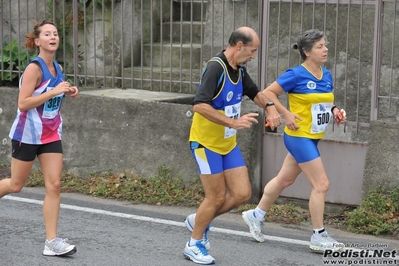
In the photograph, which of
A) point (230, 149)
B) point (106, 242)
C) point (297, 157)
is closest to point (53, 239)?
point (106, 242)

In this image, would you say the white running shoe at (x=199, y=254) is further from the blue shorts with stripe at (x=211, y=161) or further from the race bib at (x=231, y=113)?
the race bib at (x=231, y=113)

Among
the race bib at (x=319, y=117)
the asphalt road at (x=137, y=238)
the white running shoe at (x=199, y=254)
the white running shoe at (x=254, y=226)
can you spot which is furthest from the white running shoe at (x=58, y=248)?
the race bib at (x=319, y=117)

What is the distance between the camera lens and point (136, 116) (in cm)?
888

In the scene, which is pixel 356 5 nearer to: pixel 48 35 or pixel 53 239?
pixel 48 35

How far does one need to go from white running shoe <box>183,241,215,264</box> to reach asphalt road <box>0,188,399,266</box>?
0.22ft

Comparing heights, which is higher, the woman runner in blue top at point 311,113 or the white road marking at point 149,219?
the woman runner in blue top at point 311,113

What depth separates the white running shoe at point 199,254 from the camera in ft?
20.2

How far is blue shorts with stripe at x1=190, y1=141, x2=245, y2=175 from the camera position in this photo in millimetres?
6141

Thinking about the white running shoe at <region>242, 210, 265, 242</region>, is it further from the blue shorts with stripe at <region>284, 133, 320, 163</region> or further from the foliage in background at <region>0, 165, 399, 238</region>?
the foliage in background at <region>0, 165, 399, 238</region>

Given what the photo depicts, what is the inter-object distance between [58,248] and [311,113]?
2.29 metres

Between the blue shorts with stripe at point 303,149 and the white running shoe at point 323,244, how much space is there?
628 mm

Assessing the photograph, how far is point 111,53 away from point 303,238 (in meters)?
3.90

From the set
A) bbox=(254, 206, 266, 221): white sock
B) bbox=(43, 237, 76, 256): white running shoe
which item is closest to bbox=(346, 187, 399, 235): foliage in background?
bbox=(254, 206, 266, 221): white sock

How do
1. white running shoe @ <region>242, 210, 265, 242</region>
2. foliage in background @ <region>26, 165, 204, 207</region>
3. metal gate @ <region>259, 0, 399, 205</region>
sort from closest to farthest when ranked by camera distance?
white running shoe @ <region>242, 210, 265, 242</region>
metal gate @ <region>259, 0, 399, 205</region>
foliage in background @ <region>26, 165, 204, 207</region>
